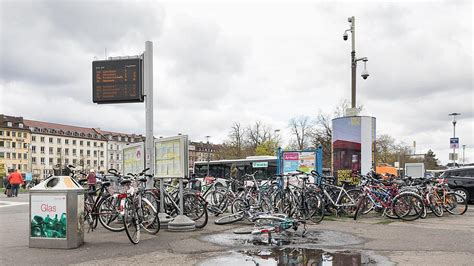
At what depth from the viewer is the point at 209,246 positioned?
7699 millimetres

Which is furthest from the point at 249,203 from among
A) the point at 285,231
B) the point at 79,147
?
the point at 79,147

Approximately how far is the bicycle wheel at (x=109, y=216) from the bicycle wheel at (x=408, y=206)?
6624 millimetres

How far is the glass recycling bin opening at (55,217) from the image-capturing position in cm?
750

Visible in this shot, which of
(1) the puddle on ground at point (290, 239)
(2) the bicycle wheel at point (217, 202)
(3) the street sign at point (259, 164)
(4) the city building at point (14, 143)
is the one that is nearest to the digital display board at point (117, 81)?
(2) the bicycle wheel at point (217, 202)

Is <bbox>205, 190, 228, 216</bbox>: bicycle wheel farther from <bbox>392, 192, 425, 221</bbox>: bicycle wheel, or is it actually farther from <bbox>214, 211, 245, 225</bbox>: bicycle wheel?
<bbox>392, 192, 425, 221</bbox>: bicycle wheel

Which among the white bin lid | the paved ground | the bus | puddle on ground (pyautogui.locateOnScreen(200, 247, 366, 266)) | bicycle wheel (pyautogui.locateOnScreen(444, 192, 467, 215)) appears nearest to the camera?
puddle on ground (pyautogui.locateOnScreen(200, 247, 366, 266))

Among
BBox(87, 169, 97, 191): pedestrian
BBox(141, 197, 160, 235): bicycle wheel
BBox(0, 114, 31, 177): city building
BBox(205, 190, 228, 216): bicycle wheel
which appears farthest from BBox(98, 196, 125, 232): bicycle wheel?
BBox(0, 114, 31, 177): city building

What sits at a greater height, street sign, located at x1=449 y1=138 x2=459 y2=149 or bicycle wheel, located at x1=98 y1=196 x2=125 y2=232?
street sign, located at x1=449 y1=138 x2=459 y2=149

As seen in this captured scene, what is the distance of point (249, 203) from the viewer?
11148mm

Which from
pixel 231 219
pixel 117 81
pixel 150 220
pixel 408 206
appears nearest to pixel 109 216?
pixel 150 220

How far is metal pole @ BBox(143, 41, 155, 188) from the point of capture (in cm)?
1075

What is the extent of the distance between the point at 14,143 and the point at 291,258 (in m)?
114

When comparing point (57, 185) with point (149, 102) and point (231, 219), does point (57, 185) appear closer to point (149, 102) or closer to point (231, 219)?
point (149, 102)

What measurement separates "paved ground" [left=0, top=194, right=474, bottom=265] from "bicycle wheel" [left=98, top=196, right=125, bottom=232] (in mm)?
159
